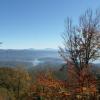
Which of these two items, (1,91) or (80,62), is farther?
(1,91)

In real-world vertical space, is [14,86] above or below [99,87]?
below

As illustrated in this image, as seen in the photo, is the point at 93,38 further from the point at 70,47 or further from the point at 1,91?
the point at 1,91

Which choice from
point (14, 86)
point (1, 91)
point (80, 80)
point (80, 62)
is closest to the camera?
point (80, 80)

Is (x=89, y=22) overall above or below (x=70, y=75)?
above

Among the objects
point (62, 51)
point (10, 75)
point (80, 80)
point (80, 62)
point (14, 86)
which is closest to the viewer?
point (80, 80)

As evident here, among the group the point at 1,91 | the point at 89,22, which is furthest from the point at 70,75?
the point at 1,91

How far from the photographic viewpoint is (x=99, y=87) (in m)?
22.8

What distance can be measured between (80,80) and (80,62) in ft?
8.55

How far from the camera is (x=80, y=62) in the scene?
20109mm

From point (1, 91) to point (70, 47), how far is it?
130ft

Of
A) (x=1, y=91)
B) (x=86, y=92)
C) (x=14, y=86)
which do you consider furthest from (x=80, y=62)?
(x=14, y=86)

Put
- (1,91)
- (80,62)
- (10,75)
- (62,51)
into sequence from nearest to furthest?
(80,62) < (62,51) < (1,91) < (10,75)

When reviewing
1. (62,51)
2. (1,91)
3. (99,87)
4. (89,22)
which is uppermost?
(89,22)

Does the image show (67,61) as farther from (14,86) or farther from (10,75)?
(10,75)
